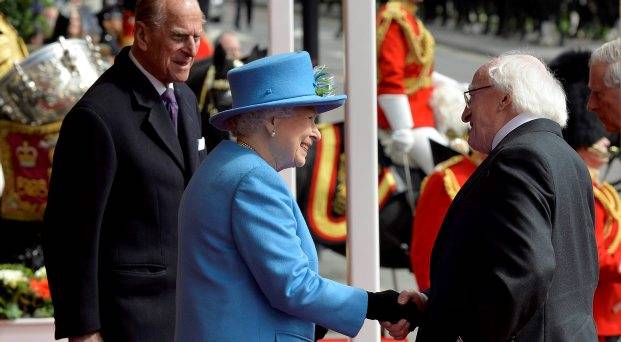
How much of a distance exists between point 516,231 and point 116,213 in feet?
3.95

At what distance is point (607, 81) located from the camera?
3850 millimetres

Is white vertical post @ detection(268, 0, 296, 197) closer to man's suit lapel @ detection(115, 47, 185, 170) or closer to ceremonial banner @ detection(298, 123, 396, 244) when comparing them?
man's suit lapel @ detection(115, 47, 185, 170)

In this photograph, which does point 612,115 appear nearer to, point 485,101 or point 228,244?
point 485,101

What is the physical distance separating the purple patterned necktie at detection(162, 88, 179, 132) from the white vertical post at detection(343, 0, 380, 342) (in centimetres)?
70

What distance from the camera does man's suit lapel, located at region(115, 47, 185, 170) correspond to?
3.77 metres

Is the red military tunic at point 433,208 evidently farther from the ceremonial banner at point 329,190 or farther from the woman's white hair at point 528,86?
the woman's white hair at point 528,86

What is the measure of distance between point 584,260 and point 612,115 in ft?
2.78

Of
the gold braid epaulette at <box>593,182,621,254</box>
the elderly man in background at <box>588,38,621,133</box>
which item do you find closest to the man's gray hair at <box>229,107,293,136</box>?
the elderly man in background at <box>588,38,621,133</box>

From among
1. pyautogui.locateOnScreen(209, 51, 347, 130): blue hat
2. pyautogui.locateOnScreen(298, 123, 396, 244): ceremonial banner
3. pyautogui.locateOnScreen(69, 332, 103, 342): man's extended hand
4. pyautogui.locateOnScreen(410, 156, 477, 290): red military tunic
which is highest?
pyautogui.locateOnScreen(209, 51, 347, 130): blue hat

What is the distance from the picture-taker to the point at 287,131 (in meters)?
3.15

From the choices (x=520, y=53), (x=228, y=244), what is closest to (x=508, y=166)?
(x=520, y=53)

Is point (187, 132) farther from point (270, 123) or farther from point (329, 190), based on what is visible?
point (329, 190)

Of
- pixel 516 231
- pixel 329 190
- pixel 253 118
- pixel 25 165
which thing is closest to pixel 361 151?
pixel 253 118

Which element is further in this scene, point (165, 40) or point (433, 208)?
point (433, 208)
